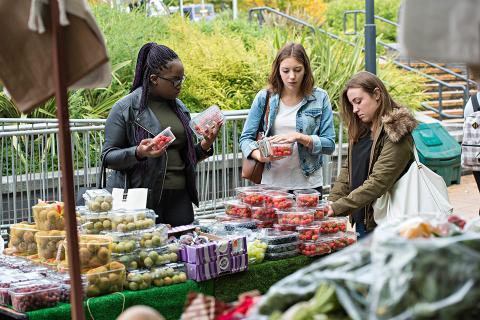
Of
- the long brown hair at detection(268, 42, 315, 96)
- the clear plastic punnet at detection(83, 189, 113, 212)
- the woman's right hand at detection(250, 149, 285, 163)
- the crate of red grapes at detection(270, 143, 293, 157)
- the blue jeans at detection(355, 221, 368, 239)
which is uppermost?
the long brown hair at detection(268, 42, 315, 96)

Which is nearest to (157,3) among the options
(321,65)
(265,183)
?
(321,65)

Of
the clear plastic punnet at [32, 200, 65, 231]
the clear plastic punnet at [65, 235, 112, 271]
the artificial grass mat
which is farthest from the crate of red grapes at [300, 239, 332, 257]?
the clear plastic punnet at [32, 200, 65, 231]

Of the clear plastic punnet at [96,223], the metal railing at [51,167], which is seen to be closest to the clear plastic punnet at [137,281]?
the clear plastic punnet at [96,223]

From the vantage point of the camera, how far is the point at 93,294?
5.01 meters

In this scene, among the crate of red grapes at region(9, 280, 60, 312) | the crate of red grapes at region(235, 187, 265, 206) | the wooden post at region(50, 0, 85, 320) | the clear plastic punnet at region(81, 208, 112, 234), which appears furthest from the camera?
the crate of red grapes at region(235, 187, 265, 206)

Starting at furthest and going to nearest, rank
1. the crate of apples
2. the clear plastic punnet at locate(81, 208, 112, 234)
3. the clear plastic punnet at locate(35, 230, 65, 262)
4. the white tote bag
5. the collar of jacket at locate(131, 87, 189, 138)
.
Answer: the collar of jacket at locate(131, 87, 189, 138) < the white tote bag < the clear plastic punnet at locate(81, 208, 112, 234) < the clear plastic punnet at locate(35, 230, 65, 262) < the crate of apples

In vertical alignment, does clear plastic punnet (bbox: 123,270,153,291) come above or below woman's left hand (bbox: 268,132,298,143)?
below

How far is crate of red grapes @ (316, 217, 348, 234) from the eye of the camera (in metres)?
6.30

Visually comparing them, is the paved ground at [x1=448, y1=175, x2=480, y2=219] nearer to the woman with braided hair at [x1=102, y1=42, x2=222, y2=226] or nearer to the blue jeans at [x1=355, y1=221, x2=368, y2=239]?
the blue jeans at [x1=355, y1=221, x2=368, y2=239]

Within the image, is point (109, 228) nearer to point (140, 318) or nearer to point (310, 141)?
point (310, 141)

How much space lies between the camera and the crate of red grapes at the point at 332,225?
20.7ft

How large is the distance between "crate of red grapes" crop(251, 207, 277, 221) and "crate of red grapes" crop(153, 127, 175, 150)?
0.95 m

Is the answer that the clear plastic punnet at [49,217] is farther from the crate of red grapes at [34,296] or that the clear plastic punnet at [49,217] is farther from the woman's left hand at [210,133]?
the woman's left hand at [210,133]

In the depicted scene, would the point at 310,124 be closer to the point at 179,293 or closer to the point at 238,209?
the point at 238,209
